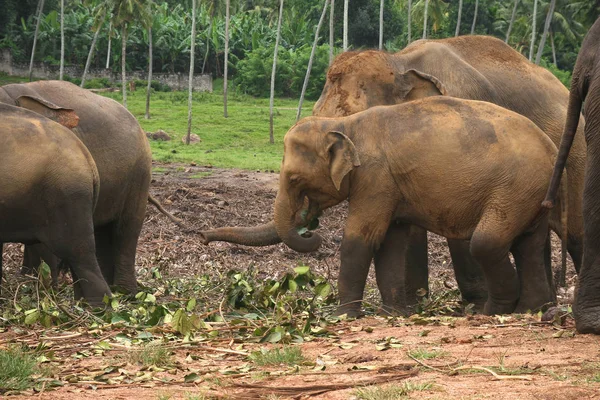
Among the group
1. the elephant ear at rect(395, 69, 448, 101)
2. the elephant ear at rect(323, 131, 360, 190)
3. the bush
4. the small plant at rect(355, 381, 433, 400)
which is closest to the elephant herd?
the elephant ear at rect(323, 131, 360, 190)

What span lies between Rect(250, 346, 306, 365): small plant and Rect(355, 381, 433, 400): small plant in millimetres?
949

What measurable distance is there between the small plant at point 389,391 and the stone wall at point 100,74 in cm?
4405

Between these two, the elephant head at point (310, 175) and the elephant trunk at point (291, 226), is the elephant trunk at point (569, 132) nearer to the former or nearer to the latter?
the elephant head at point (310, 175)

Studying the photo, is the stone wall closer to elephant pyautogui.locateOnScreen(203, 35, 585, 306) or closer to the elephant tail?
the elephant tail

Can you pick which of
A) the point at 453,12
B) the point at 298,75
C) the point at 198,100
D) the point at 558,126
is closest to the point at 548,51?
the point at 453,12

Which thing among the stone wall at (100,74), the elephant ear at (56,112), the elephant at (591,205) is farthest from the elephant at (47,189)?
the stone wall at (100,74)

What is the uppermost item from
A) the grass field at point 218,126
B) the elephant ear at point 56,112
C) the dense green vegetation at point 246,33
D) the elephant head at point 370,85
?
the elephant head at point 370,85

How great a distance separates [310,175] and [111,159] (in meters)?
2.06

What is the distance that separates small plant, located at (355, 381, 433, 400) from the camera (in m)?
4.35

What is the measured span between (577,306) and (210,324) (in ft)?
7.45

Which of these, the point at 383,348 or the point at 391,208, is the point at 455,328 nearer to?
the point at 383,348

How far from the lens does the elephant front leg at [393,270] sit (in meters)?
8.02

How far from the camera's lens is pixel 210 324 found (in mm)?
6914

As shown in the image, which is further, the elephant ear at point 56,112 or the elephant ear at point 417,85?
the elephant ear at point 417,85
